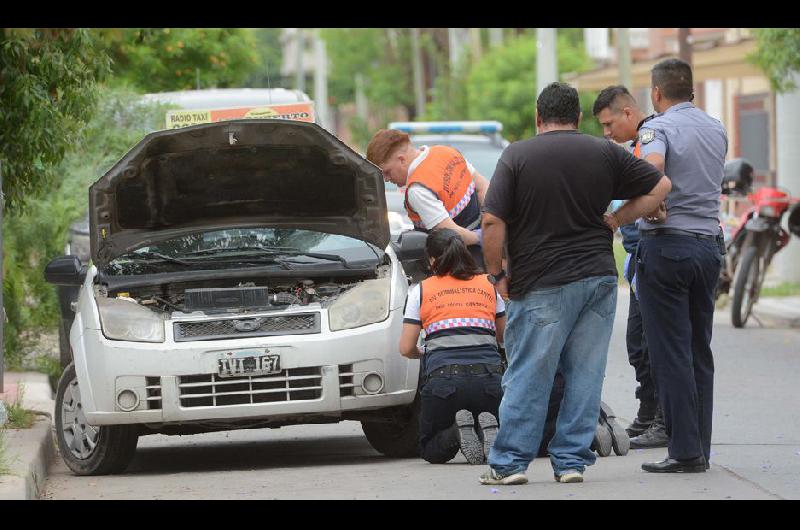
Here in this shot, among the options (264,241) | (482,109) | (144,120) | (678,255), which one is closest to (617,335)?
(144,120)

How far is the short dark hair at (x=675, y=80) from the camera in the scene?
8180 mm

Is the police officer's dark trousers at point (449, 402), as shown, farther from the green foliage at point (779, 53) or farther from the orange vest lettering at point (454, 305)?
the green foliage at point (779, 53)

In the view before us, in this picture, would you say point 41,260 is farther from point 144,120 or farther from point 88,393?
point 88,393

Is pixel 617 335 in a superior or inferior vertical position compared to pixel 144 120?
inferior

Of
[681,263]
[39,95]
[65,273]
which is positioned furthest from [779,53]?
[65,273]

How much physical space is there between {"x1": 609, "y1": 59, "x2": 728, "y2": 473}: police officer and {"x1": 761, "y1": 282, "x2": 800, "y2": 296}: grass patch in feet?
37.3

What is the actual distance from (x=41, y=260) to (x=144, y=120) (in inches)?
83.2

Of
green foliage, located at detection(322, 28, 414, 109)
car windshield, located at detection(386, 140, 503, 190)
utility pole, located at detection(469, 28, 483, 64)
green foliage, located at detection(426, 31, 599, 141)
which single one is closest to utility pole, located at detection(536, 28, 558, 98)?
green foliage, located at detection(426, 31, 599, 141)

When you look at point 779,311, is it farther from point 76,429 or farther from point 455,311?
point 76,429

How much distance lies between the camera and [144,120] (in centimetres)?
1554

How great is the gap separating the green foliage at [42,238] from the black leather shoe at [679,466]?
6.33 meters

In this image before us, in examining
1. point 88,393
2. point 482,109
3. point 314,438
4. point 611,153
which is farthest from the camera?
point 482,109

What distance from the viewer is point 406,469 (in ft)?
28.5

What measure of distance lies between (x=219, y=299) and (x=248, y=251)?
72 cm
